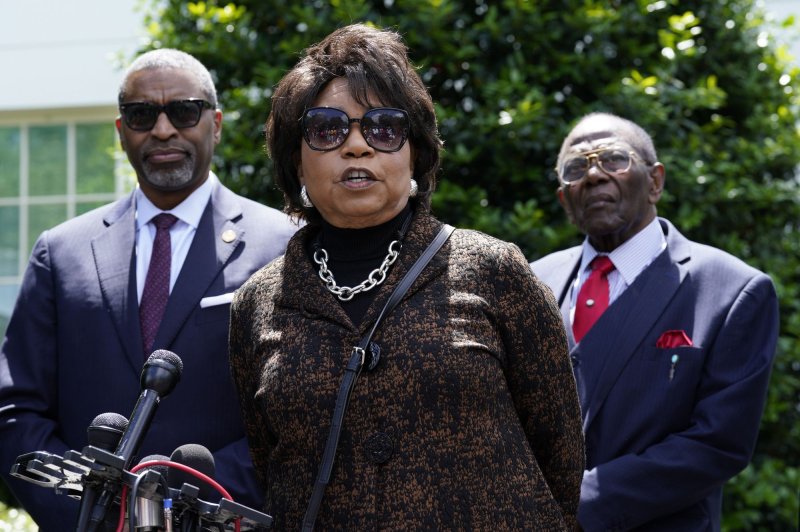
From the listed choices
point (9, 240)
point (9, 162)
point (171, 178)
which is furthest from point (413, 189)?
point (9, 162)

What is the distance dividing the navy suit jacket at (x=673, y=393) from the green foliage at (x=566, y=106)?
5.19ft

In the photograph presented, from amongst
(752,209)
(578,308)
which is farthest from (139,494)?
(752,209)

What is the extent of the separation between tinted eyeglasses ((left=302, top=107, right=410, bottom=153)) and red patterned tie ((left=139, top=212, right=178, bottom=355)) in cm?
120

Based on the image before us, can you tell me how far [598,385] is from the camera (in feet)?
14.7

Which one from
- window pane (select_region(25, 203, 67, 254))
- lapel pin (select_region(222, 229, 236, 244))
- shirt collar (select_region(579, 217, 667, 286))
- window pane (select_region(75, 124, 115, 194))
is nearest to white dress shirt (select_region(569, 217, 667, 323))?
shirt collar (select_region(579, 217, 667, 286))

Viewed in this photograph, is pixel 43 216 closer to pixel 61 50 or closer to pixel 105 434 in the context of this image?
pixel 61 50

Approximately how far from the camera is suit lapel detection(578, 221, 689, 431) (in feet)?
14.7

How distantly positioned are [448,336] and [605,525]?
4.80 feet

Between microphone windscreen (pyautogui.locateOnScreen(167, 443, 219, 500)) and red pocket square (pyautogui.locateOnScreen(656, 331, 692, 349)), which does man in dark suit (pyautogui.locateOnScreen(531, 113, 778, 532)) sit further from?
microphone windscreen (pyautogui.locateOnScreen(167, 443, 219, 500))

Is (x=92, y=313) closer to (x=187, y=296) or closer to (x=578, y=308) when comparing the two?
(x=187, y=296)

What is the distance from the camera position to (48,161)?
10.6 meters

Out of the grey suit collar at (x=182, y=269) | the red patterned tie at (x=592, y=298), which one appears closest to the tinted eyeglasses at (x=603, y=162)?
the red patterned tie at (x=592, y=298)

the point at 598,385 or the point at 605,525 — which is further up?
the point at 598,385

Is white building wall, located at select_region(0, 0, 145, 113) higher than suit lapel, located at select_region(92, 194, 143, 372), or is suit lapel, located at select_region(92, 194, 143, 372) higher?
white building wall, located at select_region(0, 0, 145, 113)
